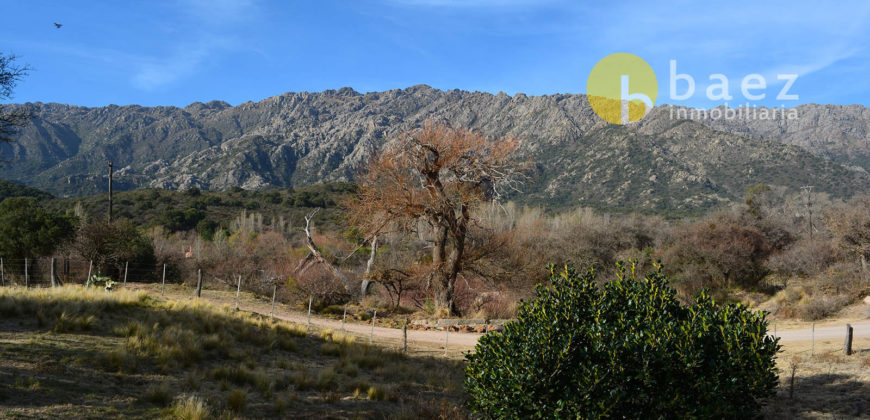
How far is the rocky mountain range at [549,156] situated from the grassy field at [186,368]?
33.9m

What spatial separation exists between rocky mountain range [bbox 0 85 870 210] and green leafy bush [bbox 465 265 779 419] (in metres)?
40.2

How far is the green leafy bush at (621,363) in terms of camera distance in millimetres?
5371

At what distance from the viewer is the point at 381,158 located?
62.3ft

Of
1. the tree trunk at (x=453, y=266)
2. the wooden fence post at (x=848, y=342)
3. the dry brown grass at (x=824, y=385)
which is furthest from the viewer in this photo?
the tree trunk at (x=453, y=266)

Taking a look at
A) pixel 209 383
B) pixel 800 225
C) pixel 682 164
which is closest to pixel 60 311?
pixel 209 383

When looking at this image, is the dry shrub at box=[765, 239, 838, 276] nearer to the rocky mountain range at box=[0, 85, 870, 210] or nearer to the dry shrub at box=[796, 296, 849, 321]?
the dry shrub at box=[796, 296, 849, 321]

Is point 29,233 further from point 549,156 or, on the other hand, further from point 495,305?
point 549,156

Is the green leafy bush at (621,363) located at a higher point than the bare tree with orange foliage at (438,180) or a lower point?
lower

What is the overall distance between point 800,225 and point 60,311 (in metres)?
50.7

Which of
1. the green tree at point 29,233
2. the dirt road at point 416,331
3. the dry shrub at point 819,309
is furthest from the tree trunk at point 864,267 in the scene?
the green tree at point 29,233

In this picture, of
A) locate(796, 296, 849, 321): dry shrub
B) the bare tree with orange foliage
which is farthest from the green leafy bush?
locate(796, 296, 849, 321): dry shrub

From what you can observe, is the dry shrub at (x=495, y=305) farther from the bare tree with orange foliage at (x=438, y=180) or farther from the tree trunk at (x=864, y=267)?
the tree trunk at (x=864, y=267)

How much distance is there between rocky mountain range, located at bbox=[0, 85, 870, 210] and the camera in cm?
9069

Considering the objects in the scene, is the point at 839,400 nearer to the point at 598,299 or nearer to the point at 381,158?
the point at 598,299
